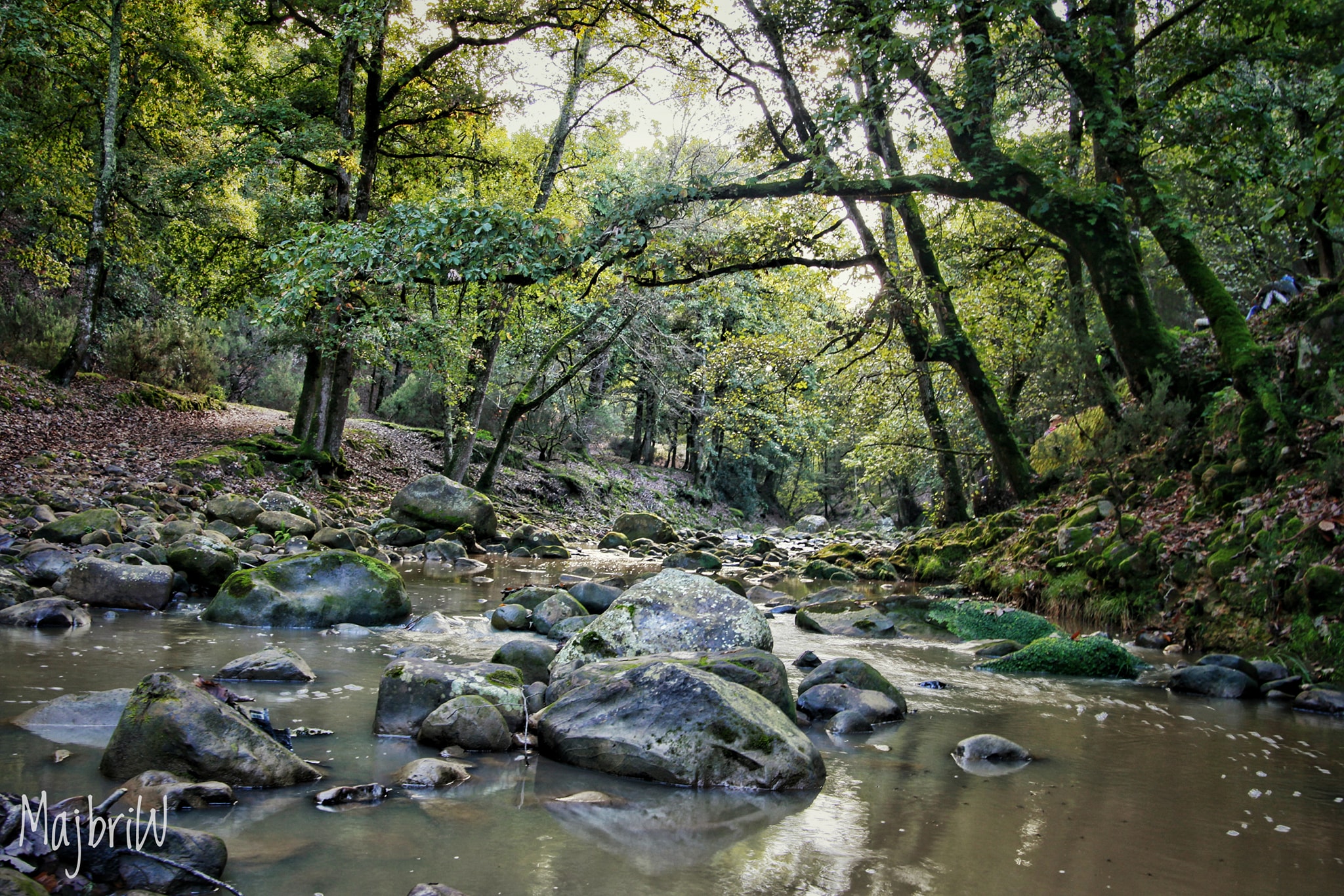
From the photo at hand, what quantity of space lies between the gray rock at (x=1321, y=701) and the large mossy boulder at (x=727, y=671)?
3.58m

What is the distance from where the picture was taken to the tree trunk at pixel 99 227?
1371 centimetres

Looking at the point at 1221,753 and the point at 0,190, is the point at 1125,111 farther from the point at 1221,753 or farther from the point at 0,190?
the point at 0,190

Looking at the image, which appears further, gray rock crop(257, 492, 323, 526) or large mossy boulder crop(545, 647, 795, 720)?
gray rock crop(257, 492, 323, 526)

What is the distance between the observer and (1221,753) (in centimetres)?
432

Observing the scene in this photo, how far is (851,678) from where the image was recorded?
17.4ft

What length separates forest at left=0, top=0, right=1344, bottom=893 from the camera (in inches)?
295

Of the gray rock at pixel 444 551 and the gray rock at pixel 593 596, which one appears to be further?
the gray rock at pixel 444 551

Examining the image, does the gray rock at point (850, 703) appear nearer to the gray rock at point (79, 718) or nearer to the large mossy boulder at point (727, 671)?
the large mossy boulder at point (727, 671)

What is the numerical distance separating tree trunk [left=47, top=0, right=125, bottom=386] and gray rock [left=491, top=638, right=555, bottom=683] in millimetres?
12696

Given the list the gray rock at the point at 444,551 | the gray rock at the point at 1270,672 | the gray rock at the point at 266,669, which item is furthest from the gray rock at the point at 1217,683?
the gray rock at the point at 444,551

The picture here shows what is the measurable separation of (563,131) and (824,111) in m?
10.8

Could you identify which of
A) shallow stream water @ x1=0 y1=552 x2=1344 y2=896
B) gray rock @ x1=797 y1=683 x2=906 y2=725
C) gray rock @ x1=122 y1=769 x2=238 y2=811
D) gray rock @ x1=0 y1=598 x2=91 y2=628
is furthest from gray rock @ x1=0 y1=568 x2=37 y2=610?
gray rock @ x1=797 y1=683 x2=906 y2=725

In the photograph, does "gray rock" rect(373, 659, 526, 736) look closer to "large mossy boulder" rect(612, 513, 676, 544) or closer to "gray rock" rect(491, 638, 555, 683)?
"gray rock" rect(491, 638, 555, 683)

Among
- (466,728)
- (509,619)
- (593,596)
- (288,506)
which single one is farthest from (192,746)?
(288,506)
